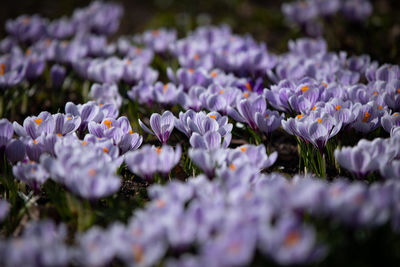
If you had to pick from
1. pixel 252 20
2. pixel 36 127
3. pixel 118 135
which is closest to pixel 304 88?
pixel 118 135

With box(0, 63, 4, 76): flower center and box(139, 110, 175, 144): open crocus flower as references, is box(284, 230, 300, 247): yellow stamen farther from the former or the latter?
box(0, 63, 4, 76): flower center

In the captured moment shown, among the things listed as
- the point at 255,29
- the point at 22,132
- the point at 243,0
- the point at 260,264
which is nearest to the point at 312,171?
the point at 260,264

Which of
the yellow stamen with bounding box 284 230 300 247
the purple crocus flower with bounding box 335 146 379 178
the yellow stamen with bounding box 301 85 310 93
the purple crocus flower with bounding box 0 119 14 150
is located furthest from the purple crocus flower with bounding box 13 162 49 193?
the yellow stamen with bounding box 301 85 310 93

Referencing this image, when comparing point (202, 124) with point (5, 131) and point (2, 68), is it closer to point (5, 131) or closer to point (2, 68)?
point (5, 131)

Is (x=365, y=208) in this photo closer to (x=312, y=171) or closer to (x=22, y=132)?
(x=312, y=171)

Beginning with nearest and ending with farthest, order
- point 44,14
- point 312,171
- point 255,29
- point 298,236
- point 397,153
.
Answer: point 298,236, point 397,153, point 312,171, point 255,29, point 44,14

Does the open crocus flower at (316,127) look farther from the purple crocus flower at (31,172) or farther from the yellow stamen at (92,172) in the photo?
the purple crocus flower at (31,172)
